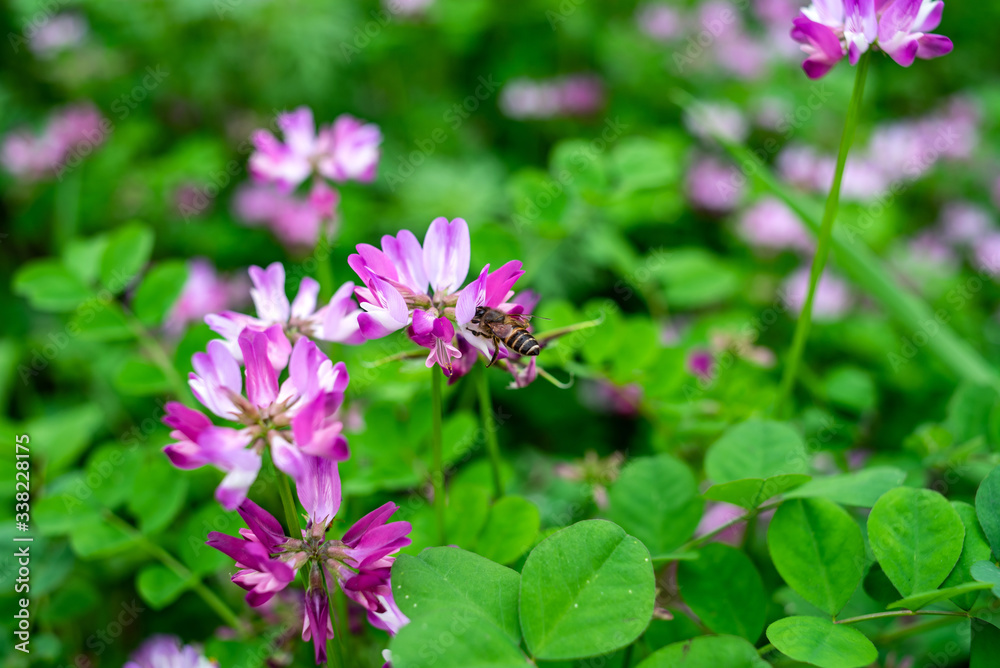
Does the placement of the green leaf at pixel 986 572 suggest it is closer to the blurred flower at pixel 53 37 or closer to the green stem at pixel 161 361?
the green stem at pixel 161 361

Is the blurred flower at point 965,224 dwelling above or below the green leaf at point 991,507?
below

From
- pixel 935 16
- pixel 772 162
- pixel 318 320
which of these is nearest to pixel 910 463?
pixel 935 16

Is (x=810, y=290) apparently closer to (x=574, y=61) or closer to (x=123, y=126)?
(x=574, y=61)

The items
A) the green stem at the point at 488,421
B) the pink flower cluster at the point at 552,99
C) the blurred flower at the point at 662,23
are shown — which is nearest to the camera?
the green stem at the point at 488,421

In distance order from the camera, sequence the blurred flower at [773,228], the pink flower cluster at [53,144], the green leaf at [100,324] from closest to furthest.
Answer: the green leaf at [100,324], the blurred flower at [773,228], the pink flower cluster at [53,144]

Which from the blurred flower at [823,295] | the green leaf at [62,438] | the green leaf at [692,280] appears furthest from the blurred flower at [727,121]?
the green leaf at [62,438]

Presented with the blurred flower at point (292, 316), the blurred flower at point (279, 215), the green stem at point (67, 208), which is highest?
the blurred flower at point (292, 316)

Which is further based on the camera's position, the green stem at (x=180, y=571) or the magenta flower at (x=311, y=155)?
the magenta flower at (x=311, y=155)
